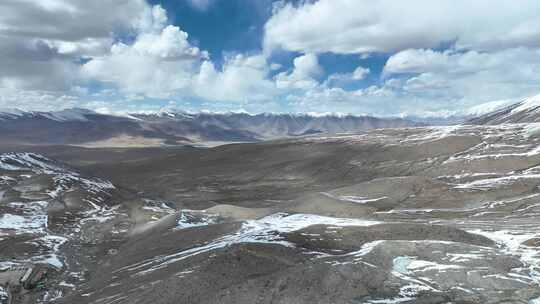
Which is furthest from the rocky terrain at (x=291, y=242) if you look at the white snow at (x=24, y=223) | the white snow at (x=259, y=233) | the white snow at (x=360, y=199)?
the white snow at (x=360, y=199)

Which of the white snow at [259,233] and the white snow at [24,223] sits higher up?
the white snow at [259,233]

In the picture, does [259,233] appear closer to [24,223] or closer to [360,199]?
[360,199]

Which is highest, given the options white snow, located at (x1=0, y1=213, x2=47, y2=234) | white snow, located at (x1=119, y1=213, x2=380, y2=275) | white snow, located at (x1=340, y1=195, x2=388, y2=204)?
white snow, located at (x1=119, y1=213, x2=380, y2=275)

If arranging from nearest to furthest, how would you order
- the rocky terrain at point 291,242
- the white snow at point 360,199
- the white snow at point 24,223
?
the rocky terrain at point 291,242 < the white snow at point 24,223 < the white snow at point 360,199

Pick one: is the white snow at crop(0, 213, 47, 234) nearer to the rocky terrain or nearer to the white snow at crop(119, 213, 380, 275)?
the rocky terrain

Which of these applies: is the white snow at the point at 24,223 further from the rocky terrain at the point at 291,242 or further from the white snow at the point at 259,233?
the white snow at the point at 259,233

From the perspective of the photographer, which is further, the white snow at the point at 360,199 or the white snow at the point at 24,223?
the white snow at the point at 360,199

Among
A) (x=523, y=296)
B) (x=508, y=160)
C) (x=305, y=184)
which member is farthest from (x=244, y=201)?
(x=523, y=296)

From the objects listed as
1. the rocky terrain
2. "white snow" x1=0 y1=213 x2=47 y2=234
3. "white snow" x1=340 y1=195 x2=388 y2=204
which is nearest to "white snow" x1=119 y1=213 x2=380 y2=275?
the rocky terrain
